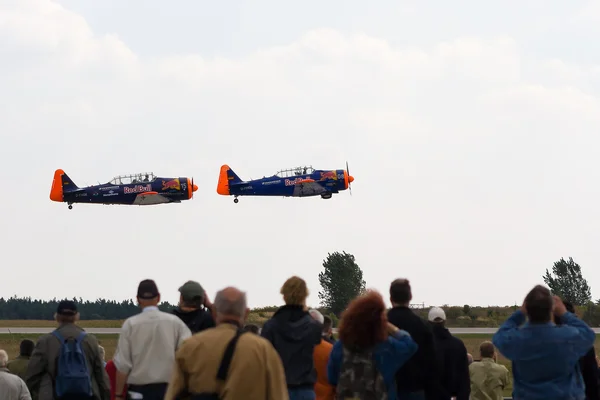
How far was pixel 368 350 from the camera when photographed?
10.1 metres

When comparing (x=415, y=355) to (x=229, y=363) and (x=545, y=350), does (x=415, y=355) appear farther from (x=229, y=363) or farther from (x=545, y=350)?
(x=229, y=363)

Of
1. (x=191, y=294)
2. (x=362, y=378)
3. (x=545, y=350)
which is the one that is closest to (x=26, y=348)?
(x=191, y=294)

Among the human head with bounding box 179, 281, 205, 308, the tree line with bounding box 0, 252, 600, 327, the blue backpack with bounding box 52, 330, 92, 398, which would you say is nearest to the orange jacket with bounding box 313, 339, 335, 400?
the human head with bounding box 179, 281, 205, 308

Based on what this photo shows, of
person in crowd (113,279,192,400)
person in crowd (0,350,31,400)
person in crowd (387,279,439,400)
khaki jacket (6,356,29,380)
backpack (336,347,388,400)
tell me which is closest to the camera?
backpack (336,347,388,400)

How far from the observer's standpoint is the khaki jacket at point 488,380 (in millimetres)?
15781

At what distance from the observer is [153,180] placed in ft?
258

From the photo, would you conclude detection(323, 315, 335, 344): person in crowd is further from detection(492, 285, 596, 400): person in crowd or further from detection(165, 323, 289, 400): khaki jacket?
detection(165, 323, 289, 400): khaki jacket

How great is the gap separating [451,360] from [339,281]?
75519 mm

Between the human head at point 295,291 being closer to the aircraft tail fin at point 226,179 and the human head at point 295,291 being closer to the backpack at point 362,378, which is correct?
the backpack at point 362,378

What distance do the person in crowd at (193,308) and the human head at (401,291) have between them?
208 cm

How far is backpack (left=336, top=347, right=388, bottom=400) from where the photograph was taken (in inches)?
400

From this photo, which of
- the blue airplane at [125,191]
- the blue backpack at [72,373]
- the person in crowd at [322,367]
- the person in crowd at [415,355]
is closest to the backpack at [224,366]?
the person in crowd at [415,355]

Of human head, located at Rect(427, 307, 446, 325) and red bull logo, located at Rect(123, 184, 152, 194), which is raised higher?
red bull logo, located at Rect(123, 184, 152, 194)

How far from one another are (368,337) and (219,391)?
209 centimetres
